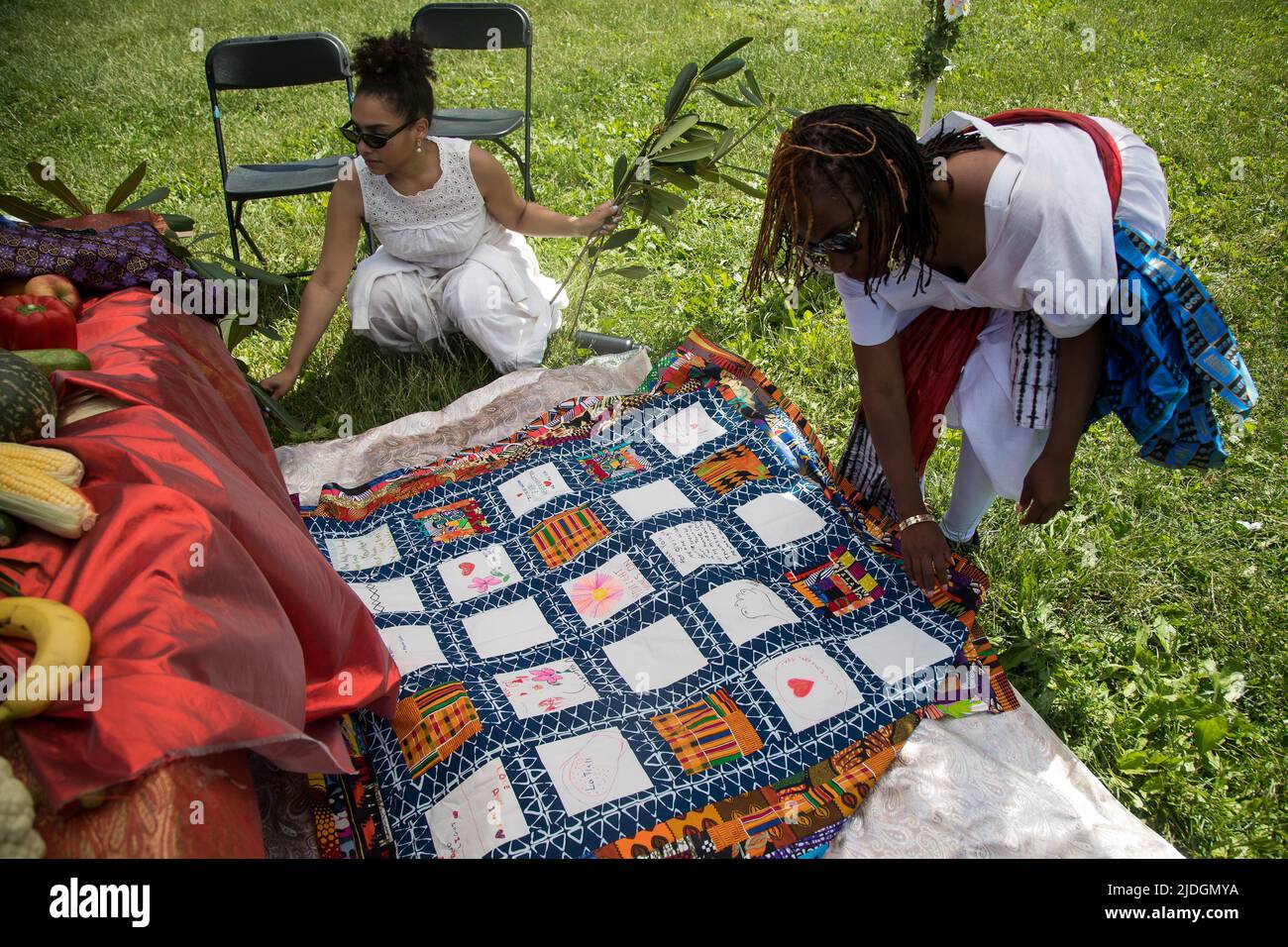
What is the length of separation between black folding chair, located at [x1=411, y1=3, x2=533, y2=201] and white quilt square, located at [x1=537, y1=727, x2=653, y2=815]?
363 cm

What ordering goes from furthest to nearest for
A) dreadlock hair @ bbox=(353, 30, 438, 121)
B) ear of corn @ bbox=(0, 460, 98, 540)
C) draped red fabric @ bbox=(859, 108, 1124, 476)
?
dreadlock hair @ bbox=(353, 30, 438, 121) → draped red fabric @ bbox=(859, 108, 1124, 476) → ear of corn @ bbox=(0, 460, 98, 540)

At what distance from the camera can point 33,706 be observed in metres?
1.40

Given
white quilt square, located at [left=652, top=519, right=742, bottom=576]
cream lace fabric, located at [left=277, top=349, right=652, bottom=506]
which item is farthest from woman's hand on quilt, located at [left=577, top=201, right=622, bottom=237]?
white quilt square, located at [left=652, top=519, right=742, bottom=576]

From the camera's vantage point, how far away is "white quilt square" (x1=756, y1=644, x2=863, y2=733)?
2490mm

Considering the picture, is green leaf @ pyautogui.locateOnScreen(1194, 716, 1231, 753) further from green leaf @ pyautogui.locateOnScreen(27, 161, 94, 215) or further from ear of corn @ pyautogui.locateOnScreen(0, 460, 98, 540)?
green leaf @ pyautogui.locateOnScreen(27, 161, 94, 215)

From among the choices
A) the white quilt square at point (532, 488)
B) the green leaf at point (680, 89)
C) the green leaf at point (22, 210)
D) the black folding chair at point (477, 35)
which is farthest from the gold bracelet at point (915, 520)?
the black folding chair at point (477, 35)

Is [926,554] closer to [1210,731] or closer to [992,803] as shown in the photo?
[992,803]

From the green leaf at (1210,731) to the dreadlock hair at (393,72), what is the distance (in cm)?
349

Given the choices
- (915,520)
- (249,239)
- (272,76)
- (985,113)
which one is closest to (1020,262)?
(915,520)

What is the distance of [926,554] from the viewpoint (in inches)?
107

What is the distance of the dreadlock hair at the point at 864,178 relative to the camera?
6.84 ft
